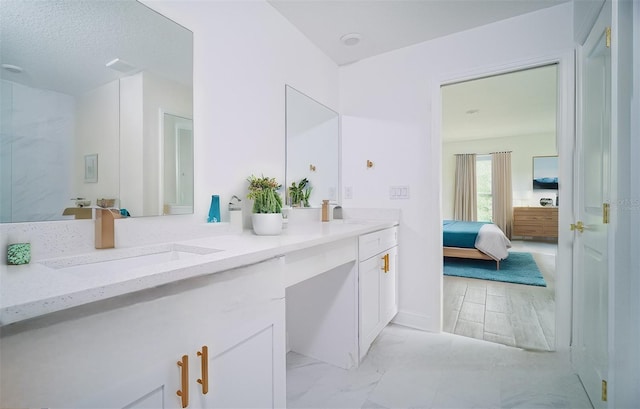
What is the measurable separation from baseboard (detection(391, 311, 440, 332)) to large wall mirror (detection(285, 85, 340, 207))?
1150 millimetres

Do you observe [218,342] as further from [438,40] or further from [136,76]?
[438,40]

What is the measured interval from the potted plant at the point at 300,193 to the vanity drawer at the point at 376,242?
61cm

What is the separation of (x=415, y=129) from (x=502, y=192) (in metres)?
5.55

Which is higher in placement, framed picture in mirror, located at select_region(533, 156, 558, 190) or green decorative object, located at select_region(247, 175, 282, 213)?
framed picture in mirror, located at select_region(533, 156, 558, 190)

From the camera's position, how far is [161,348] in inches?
27.3

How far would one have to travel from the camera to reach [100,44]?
1.07 m

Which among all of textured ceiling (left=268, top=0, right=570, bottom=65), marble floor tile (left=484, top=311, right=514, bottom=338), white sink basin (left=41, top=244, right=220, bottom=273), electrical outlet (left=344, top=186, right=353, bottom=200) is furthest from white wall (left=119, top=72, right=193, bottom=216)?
marble floor tile (left=484, top=311, right=514, bottom=338)

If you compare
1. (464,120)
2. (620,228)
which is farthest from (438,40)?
(464,120)

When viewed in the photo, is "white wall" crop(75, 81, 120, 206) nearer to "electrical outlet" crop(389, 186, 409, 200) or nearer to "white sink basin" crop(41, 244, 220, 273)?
"white sink basin" crop(41, 244, 220, 273)

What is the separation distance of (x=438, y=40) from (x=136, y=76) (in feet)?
7.16

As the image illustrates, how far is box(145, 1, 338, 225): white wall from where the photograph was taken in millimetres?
1436

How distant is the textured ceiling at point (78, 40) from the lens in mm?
885

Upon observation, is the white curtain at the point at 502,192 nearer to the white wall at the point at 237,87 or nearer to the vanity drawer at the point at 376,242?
the vanity drawer at the point at 376,242

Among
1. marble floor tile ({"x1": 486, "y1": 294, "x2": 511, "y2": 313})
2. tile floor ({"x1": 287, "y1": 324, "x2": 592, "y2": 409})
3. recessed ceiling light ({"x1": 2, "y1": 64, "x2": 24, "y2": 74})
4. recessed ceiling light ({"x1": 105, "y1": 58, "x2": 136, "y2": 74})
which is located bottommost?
tile floor ({"x1": 287, "y1": 324, "x2": 592, "y2": 409})
